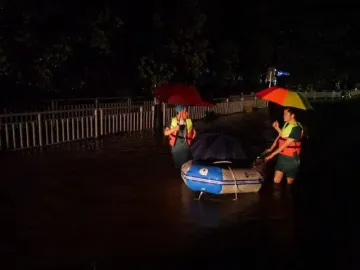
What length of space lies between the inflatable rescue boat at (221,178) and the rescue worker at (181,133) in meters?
1.18

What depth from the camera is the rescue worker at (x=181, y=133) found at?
8.70m

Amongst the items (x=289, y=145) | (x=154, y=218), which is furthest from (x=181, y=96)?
(x=154, y=218)

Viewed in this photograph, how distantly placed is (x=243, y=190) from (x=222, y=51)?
70.5ft

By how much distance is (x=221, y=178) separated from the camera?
23.9 feet

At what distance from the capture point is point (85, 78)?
1917cm

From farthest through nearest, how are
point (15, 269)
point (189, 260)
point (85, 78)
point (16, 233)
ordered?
point (85, 78) → point (16, 233) → point (189, 260) → point (15, 269)

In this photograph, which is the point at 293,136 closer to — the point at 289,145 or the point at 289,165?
the point at 289,145

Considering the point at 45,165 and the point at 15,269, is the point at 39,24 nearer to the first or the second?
the point at 45,165

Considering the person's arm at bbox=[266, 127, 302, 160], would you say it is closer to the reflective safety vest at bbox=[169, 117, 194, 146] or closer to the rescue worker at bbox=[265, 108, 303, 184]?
the rescue worker at bbox=[265, 108, 303, 184]

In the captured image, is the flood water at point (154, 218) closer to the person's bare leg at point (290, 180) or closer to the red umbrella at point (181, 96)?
the person's bare leg at point (290, 180)

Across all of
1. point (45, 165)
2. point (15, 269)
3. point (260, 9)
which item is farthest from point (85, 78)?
point (260, 9)

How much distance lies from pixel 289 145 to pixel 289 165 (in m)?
0.46

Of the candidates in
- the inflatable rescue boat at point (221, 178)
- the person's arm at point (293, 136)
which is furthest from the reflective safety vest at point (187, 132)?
the person's arm at point (293, 136)

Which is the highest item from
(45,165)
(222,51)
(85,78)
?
(222,51)
